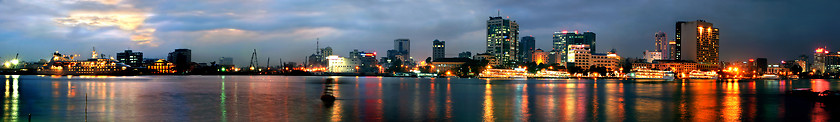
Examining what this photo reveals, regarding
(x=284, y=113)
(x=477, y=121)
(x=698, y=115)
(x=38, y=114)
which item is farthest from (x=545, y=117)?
(x=38, y=114)

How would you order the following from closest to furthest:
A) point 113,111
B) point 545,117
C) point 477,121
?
point 477,121
point 545,117
point 113,111

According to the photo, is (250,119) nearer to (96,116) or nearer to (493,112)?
(96,116)

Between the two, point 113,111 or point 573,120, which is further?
point 113,111

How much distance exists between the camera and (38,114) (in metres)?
36.2

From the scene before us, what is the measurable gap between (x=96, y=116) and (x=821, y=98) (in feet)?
205

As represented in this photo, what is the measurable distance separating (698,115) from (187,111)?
109 ft

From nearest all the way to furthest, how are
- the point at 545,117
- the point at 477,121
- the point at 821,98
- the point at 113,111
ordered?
the point at 477,121 → the point at 545,117 → the point at 113,111 → the point at 821,98

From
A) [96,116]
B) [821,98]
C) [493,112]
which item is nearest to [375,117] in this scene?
[493,112]

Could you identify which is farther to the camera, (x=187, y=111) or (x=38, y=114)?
(x=187, y=111)

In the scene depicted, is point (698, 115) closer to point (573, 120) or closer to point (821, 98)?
point (573, 120)

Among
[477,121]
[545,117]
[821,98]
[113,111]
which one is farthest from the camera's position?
[821,98]

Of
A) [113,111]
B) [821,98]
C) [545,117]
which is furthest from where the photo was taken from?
[821,98]

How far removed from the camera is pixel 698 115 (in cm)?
3700

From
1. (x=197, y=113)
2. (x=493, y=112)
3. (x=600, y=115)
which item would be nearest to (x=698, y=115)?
(x=600, y=115)
